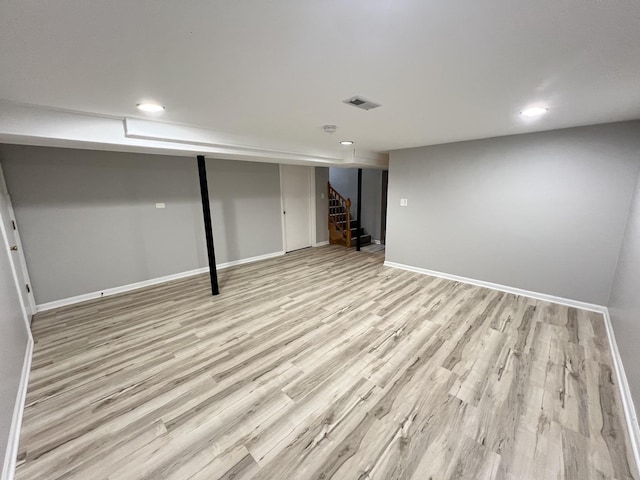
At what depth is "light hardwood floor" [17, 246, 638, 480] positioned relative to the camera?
145cm

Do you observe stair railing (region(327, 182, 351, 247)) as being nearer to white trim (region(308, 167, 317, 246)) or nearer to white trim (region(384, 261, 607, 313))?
white trim (region(308, 167, 317, 246))

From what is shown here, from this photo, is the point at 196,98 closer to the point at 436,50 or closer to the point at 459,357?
the point at 436,50

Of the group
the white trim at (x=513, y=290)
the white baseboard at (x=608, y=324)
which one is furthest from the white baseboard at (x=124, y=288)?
the white trim at (x=513, y=290)

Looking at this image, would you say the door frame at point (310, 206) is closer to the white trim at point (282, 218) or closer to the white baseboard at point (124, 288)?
the white trim at point (282, 218)

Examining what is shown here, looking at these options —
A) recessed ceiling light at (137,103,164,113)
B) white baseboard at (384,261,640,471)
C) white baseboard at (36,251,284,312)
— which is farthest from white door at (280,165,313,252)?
recessed ceiling light at (137,103,164,113)

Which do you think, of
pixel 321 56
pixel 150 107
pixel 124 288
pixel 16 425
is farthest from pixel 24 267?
pixel 321 56

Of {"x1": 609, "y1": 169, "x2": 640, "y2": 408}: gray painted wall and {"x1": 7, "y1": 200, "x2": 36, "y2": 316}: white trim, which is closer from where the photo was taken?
{"x1": 609, "y1": 169, "x2": 640, "y2": 408}: gray painted wall

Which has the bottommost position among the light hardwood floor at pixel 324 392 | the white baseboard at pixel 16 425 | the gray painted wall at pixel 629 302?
the light hardwood floor at pixel 324 392

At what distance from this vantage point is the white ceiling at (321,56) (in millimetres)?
973

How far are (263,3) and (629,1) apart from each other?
51.8 inches

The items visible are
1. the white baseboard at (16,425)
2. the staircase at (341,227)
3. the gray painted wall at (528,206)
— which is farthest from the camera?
the staircase at (341,227)

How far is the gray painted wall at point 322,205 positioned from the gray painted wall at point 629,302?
16.5ft

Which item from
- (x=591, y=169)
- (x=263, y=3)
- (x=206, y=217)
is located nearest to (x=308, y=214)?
(x=206, y=217)

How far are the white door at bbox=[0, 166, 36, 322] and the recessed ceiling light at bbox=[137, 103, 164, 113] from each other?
1.95 m
